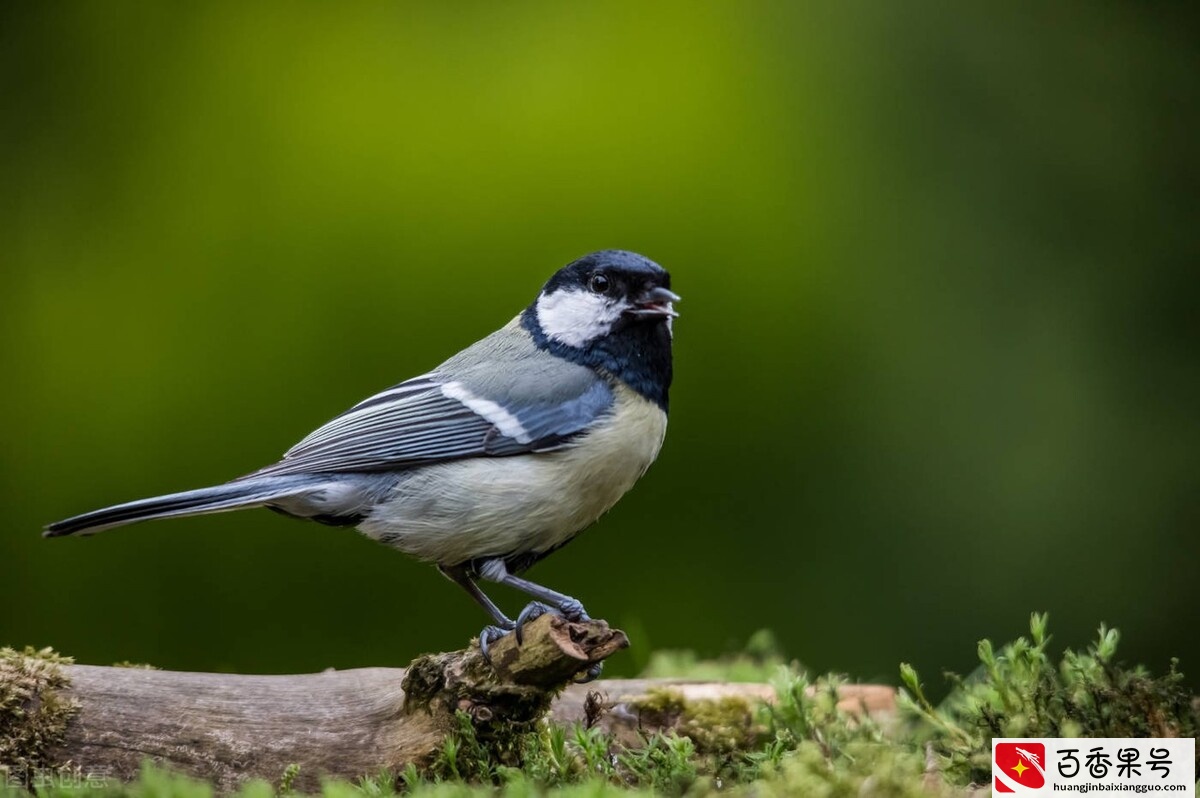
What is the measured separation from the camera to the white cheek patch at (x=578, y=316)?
9.53ft

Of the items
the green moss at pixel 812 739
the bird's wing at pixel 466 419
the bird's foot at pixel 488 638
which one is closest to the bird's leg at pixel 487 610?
the bird's foot at pixel 488 638

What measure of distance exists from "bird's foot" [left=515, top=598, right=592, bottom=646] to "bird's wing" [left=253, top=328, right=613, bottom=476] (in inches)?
13.9

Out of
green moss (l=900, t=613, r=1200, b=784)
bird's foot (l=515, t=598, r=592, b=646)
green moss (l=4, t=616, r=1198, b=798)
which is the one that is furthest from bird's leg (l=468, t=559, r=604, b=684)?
green moss (l=900, t=613, r=1200, b=784)

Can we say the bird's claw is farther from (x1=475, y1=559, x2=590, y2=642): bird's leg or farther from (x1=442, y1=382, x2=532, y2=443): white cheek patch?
(x1=442, y1=382, x2=532, y2=443): white cheek patch

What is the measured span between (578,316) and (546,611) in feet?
2.41

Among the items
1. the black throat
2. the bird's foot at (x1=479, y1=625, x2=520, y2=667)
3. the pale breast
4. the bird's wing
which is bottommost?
the bird's foot at (x1=479, y1=625, x2=520, y2=667)

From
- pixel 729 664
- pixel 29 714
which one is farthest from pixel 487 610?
pixel 729 664

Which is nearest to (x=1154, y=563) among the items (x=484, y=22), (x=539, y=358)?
(x=539, y=358)

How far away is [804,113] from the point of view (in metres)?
4.75

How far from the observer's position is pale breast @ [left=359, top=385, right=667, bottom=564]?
2.72 metres

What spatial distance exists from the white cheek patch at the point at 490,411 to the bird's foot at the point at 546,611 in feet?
1.24

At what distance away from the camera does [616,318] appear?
114 inches

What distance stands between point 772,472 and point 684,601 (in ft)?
1.87
